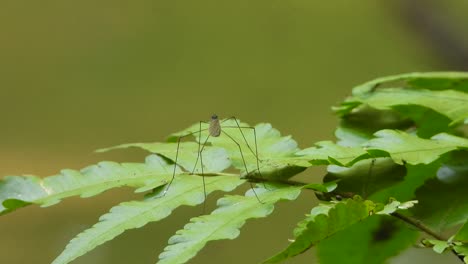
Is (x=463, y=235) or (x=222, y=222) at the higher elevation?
(x=222, y=222)

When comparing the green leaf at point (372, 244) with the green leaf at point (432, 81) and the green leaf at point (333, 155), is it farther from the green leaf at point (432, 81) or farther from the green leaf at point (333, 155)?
the green leaf at point (432, 81)

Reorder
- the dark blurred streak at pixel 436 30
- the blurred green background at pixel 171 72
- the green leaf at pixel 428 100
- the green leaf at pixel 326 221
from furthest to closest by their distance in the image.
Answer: the dark blurred streak at pixel 436 30 < the blurred green background at pixel 171 72 < the green leaf at pixel 428 100 < the green leaf at pixel 326 221

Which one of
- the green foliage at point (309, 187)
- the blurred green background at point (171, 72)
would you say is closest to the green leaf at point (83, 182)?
the green foliage at point (309, 187)

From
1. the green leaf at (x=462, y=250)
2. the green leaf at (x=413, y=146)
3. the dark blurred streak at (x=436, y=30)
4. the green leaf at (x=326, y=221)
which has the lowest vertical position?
the green leaf at (x=462, y=250)

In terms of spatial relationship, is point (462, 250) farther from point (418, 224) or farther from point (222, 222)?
point (222, 222)

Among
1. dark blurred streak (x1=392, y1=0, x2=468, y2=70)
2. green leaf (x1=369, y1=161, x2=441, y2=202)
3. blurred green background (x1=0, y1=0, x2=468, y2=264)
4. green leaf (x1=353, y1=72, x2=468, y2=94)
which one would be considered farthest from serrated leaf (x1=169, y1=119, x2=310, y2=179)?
dark blurred streak (x1=392, y1=0, x2=468, y2=70)

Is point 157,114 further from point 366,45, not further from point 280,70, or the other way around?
point 366,45

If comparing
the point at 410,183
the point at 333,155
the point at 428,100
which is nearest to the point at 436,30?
the point at 428,100
